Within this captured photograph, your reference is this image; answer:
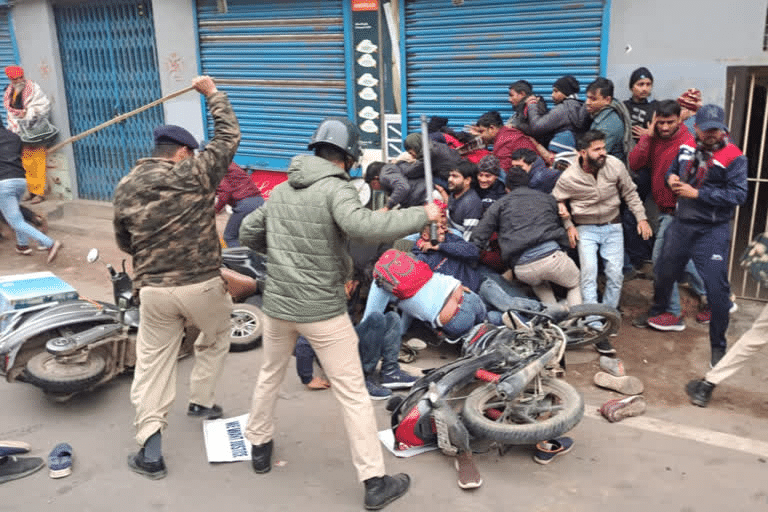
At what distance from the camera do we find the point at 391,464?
13.3 ft

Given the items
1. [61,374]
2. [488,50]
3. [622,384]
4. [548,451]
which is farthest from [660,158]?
[61,374]

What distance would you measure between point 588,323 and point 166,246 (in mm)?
3270

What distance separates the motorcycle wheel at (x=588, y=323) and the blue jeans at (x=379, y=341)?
1.28m

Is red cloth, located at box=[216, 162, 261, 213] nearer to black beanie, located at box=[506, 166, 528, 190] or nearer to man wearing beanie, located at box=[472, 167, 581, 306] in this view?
man wearing beanie, located at box=[472, 167, 581, 306]

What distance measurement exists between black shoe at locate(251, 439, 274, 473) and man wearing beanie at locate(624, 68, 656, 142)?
13.8 feet

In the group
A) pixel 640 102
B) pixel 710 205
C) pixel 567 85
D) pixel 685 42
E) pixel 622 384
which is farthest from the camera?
pixel 567 85

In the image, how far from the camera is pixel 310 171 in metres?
3.57

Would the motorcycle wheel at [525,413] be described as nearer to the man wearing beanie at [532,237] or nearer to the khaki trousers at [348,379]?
the khaki trousers at [348,379]

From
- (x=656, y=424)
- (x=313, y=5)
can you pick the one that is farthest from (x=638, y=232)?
(x=313, y=5)

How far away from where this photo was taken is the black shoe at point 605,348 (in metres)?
5.51

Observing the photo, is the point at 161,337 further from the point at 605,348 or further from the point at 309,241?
Answer: the point at 605,348

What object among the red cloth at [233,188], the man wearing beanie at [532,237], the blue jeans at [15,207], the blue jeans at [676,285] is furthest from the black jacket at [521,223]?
the blue jeans at [15,207]

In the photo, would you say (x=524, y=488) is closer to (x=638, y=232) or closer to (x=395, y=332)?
(x=395, y=332)

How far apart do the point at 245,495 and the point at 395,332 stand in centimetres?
162
